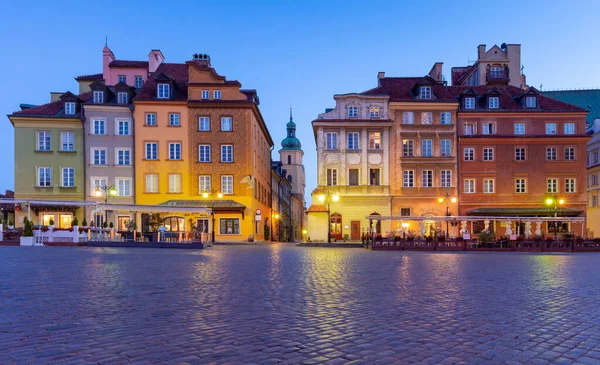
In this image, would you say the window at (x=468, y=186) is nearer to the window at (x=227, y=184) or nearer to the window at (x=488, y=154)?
the window at (x=488, y=154)

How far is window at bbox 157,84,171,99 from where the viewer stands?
4862 centimetres

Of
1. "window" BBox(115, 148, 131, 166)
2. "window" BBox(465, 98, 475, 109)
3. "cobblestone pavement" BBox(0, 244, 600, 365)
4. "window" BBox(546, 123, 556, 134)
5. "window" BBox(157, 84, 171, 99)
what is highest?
"window" BBox(157, 84, 171, 99)

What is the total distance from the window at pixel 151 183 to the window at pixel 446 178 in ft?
82.9

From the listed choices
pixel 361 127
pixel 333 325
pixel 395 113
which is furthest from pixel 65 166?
pixel 333 325

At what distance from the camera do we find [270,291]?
414 inches

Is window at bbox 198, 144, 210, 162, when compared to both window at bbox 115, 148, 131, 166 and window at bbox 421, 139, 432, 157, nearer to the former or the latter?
window at bbox 115, 148, 131, 166

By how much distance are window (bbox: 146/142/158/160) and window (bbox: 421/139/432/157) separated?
23.7 m

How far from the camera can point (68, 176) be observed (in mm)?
48031

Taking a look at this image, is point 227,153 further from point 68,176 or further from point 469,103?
point 469,103

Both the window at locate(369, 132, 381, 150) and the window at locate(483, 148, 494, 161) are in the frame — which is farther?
the window at locate(483, 148, 494, 161)

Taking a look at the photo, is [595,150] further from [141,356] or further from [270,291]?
[141,356]

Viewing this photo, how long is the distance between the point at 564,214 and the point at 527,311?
145 feet

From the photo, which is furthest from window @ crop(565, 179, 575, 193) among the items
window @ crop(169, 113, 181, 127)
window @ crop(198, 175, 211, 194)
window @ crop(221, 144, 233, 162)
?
window @ crop(169, 113, 181, 127)

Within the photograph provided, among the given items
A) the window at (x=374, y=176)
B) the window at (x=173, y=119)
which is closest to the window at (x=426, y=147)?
the window at (x=374, y=176)
